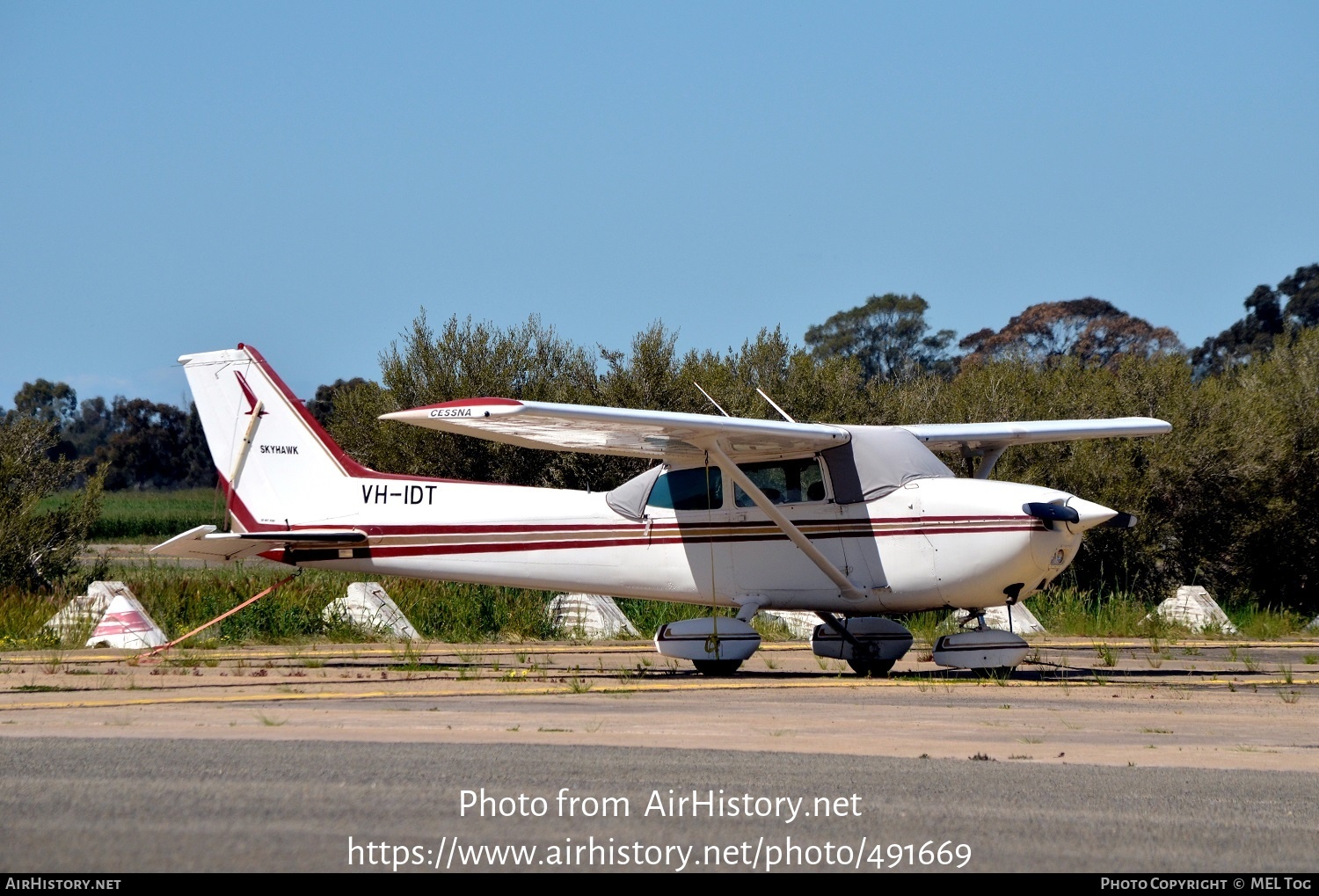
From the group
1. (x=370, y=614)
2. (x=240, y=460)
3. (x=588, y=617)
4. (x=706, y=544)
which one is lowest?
(x=588, y=617)

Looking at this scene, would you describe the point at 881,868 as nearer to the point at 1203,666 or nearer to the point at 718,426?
the point at 718,426

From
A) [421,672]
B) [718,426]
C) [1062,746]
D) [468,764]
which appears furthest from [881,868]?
[421,672]

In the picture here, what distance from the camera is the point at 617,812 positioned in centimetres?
493

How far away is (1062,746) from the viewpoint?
24.1 ft

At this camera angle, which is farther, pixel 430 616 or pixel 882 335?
pixel 882 335

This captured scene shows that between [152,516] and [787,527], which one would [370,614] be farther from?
[152,516]

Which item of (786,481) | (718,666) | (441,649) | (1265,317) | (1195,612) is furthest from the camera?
(1265,317)

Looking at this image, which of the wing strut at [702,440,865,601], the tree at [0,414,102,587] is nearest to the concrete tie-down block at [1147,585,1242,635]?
the wing strut at [702,440,865,601]

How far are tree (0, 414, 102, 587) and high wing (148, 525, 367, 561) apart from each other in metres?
9.01

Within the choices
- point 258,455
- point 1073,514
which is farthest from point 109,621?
point 1073,514

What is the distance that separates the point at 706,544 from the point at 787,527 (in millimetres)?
1019

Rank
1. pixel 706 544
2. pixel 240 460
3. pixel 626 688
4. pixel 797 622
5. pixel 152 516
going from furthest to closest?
pixel 152 516, pixel 797 622, pixel 240 460, pixel 706 544, pixel 626 688

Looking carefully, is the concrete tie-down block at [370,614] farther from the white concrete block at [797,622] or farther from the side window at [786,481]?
the side window at [786,481]

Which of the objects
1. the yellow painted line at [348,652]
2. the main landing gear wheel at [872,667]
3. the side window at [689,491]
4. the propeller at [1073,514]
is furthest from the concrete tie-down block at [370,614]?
the propeller at [1073,514]
